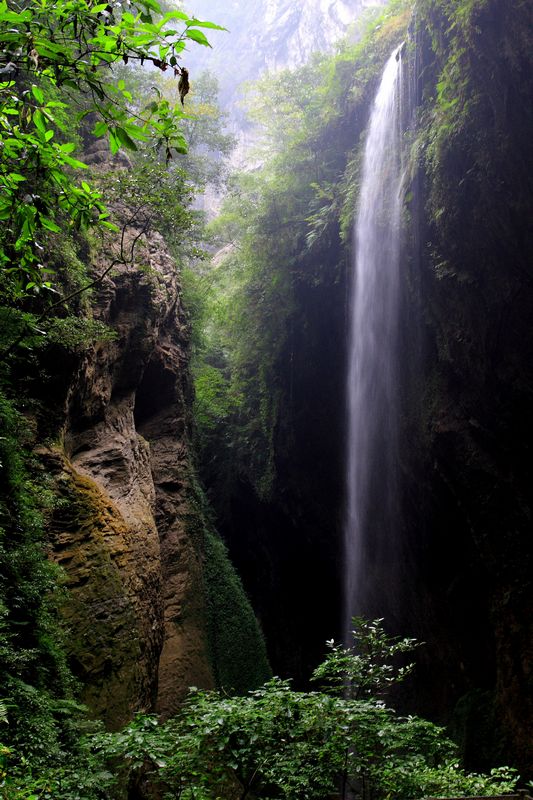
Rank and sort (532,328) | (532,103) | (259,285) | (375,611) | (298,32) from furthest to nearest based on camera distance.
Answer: (298,32), (259,285), (375,611), (532,328), (532,103)

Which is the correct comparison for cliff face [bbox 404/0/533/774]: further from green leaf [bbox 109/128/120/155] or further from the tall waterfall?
green leaf [bbox 109/128/120/155]

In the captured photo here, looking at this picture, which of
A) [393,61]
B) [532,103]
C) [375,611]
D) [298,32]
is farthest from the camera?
[298,32]

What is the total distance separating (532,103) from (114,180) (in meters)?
6.11

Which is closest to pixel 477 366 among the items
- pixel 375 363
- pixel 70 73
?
pixel 375 363

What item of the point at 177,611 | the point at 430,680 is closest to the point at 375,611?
the point at 430,680

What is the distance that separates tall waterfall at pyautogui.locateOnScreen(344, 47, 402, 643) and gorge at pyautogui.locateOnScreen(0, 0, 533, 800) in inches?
2.8

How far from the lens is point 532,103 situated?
22.9 feet

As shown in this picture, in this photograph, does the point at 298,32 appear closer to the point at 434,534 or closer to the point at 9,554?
the point at 434,534

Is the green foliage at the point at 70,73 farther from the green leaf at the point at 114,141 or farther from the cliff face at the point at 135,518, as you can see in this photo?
the cliff face at the point at 135,518

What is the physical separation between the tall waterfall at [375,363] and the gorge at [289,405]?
2.8 inches

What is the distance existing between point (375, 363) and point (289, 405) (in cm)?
327

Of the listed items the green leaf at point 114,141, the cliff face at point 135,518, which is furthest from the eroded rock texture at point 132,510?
the green leaf at point 114,141

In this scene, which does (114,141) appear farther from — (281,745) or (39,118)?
(281,745)

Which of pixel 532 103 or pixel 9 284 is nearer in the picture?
pixel 9 284
